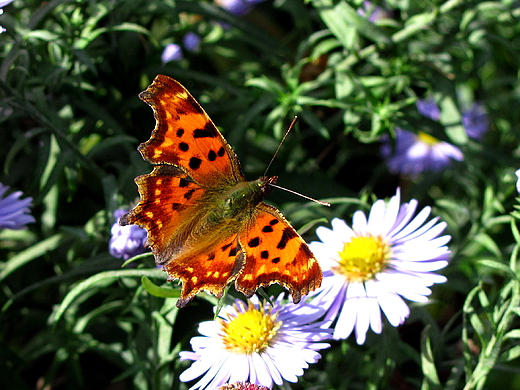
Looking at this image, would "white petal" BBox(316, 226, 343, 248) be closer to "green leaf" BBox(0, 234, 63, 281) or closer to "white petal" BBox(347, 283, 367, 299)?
"white petal" BBox(347, 283, 367, 299)

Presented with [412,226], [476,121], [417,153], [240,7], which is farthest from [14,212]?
[476,121]

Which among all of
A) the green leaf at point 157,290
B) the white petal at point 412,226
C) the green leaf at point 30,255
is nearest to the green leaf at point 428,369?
the white petal at point 412,226

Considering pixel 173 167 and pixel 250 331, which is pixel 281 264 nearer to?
pixel 250 331

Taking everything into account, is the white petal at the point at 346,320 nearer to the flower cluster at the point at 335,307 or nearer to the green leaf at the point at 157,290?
the flower cluster at the point at 335,307

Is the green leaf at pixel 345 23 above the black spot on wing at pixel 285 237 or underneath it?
above

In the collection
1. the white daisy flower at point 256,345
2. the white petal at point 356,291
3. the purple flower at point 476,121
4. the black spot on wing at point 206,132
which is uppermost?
the purple flower at point 476,121

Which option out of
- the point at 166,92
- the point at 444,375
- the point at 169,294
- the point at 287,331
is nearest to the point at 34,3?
the point at 166,92

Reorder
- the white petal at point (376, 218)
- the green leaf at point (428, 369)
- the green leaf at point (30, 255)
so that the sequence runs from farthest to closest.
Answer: the green leaf at point (30, 255) → the white petal at point (376, 218) → the green leaf at point (428, 369)
